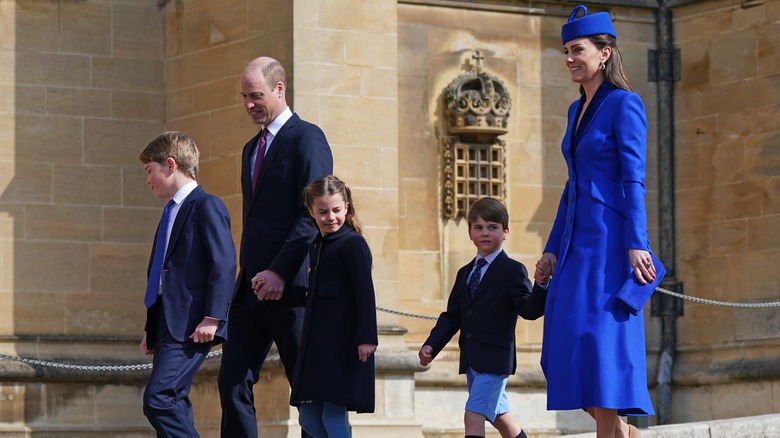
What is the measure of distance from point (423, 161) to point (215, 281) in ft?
17.1

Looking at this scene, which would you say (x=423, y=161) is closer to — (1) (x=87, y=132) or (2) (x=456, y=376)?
(2) (x=456, y=376)

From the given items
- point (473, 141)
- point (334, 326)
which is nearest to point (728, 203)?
point (473, 141)

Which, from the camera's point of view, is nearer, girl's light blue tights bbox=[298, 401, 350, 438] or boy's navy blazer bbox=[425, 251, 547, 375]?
girl's light blue tights bbox=[298, 401, 350, 438]

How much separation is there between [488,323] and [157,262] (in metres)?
1.74

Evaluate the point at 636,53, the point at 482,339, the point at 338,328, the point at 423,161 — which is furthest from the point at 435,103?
the point at 338,328

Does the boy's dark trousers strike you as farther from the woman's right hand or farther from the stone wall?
the stone wall

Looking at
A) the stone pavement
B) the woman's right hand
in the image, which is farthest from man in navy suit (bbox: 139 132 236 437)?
the stone pavement

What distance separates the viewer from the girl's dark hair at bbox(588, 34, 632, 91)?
6754 mm

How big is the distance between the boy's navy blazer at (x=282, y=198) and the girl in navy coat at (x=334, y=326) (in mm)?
111

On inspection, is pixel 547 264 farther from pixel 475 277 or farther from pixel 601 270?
pixel 475 277

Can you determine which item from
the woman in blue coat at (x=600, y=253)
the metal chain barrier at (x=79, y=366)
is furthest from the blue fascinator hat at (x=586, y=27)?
the metal chain barrier at (x=79, y=366)

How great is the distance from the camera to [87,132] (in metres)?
12.1

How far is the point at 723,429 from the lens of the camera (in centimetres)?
918

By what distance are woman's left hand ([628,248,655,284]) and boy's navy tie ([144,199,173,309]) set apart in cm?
194
